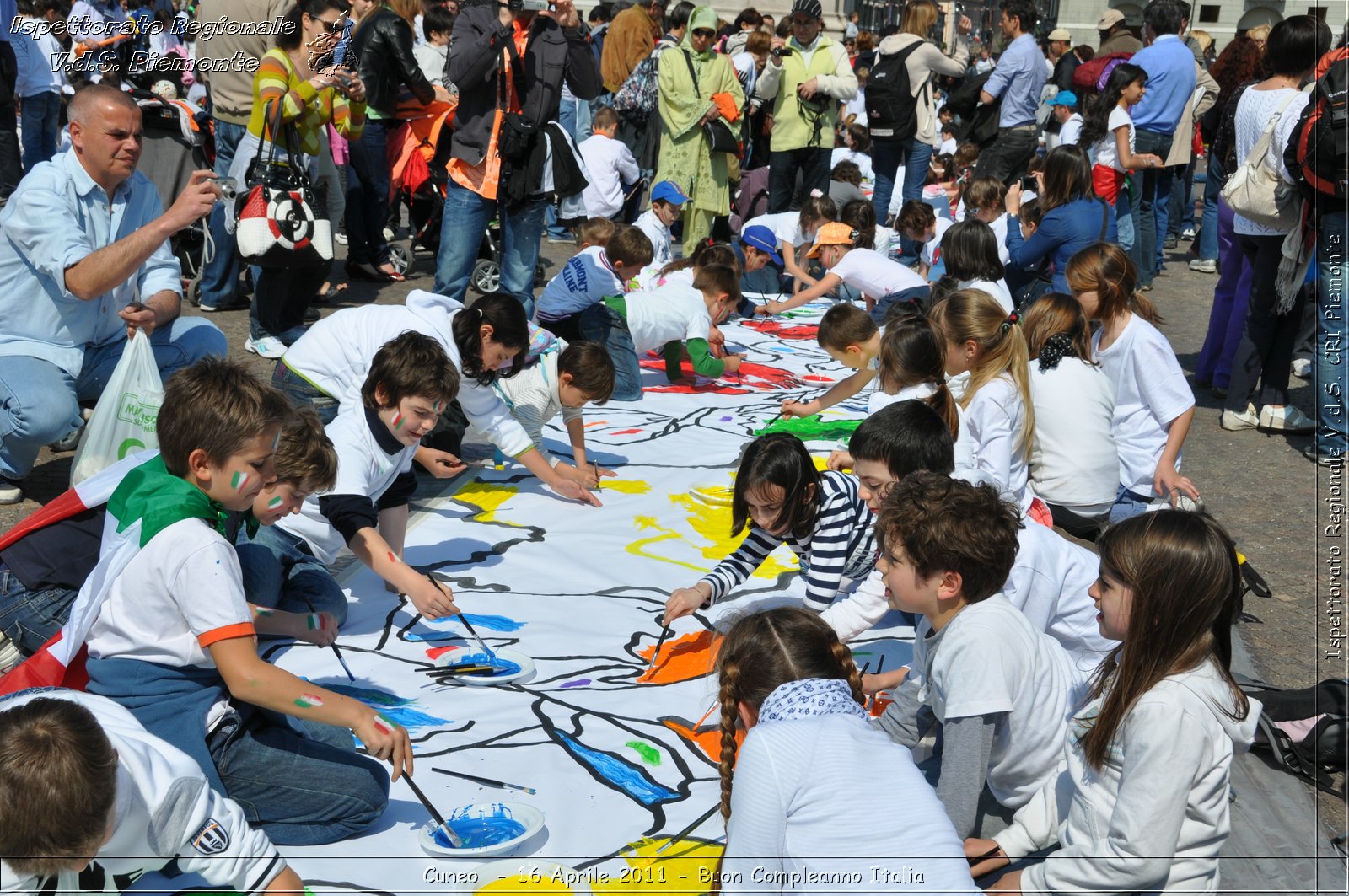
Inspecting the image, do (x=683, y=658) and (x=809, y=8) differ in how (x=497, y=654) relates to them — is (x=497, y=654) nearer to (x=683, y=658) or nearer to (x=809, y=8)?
(x=683, y=658)

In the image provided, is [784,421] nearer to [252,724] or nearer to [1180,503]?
[1180,503]

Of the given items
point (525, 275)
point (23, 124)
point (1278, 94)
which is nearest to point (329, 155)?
point (525, 275)

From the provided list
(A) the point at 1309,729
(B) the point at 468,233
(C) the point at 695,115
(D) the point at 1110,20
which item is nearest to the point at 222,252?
(B) the point at 468,233

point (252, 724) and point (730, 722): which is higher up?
point (730, 722)

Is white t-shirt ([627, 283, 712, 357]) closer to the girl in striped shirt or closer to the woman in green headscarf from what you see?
the woman in green headscarf

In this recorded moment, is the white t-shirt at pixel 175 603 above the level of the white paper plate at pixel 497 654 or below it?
above

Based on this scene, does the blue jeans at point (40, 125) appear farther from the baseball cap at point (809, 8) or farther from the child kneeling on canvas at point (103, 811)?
the child kneeling on canvas at point (103, 811)

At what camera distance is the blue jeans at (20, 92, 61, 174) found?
28.3 ft

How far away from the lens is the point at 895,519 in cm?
236

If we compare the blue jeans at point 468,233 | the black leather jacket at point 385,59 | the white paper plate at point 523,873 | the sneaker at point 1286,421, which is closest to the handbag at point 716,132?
the black leather jacket at point 385,59

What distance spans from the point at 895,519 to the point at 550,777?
3.15 ft

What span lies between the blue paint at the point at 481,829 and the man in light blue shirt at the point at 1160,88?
6934 mm

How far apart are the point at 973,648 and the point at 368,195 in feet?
19.0

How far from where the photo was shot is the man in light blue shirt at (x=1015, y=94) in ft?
29.6
